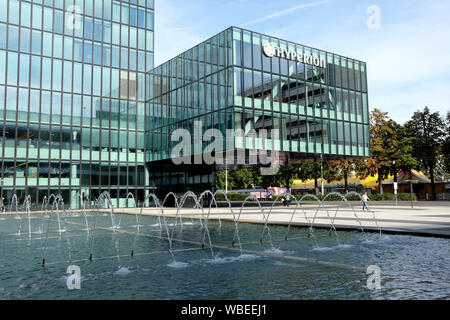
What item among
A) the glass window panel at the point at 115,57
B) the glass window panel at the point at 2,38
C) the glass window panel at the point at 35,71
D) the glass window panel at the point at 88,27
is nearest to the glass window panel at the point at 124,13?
the glass window panel at the point at 115,57

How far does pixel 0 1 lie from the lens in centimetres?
4088

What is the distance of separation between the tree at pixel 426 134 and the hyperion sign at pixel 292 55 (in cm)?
3089

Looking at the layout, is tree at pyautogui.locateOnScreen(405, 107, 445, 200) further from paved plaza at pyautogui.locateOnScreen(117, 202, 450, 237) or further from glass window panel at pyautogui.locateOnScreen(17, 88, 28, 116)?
glass window panel at pyautogui.locateOnScreen(17, 88, 28, 116)

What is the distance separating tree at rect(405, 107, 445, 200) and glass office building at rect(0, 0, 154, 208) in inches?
1770

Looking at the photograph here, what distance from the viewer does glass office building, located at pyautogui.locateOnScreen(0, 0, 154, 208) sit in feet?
133

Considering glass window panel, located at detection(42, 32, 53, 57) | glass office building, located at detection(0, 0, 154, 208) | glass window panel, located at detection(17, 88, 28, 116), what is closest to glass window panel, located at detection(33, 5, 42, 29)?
glass office building, located at detection(0, 0, 154, 208)

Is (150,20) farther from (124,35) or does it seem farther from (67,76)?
(67,76)

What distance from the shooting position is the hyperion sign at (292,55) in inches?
1480

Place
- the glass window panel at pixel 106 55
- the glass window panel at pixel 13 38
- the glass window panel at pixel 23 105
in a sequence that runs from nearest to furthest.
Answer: the glass window panel at pixel 23 105, the glass window panel at pixel 13 38, the glass window panel at pixel 106 55

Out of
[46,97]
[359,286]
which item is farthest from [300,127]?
[359,286]

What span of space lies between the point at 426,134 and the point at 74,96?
57004mm

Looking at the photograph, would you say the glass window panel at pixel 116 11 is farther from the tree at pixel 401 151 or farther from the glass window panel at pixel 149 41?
the tree at pixel 401 151
